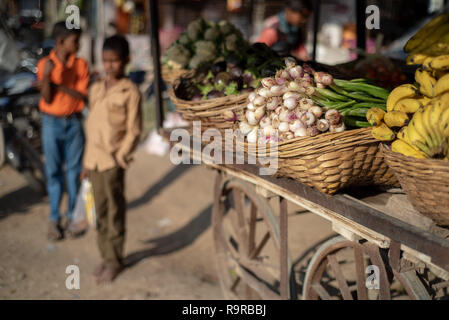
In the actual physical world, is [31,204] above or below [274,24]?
below

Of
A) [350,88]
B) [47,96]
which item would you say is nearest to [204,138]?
[350,88]

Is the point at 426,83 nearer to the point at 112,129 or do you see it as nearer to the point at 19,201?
the point at 112,129

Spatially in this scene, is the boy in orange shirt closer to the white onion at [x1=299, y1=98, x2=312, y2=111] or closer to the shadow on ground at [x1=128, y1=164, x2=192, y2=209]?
the shadow on ground at [x1=128, y1=164, x2=192, y2=209]

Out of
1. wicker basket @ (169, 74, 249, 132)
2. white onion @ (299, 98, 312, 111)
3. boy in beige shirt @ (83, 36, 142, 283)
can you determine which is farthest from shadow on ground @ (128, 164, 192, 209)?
white onion @ (299, 98, 312, 111)

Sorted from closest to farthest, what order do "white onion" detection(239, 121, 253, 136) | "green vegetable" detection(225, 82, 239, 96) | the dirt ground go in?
"white onion" detection(239, 121, 253, 136) → "green vegetable" detection(225, 82, 239, 96) → the dirt ground

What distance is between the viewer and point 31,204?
5.24 m

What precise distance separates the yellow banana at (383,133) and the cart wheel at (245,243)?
3.82 feet

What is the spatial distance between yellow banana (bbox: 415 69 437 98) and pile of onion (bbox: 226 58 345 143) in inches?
13.2

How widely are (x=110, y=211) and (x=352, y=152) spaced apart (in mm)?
2519

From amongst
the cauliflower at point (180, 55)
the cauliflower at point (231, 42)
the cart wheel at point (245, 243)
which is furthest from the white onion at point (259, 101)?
the cauliflower at point (180, 55)

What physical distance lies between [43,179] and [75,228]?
54.9 inches

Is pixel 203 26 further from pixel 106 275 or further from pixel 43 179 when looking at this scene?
pixel 43 179

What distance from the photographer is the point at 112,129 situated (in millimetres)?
3355

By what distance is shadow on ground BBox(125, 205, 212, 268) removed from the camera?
4219 mm
